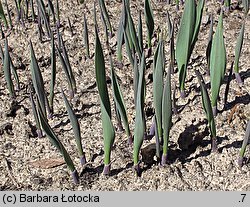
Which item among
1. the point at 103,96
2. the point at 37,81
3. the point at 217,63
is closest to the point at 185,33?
the point at 217,63

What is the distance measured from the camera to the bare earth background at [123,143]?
1466 mm

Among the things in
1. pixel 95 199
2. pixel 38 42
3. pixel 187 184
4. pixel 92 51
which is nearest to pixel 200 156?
pixel 187 184

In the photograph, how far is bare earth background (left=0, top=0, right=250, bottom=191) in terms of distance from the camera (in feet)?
4.81

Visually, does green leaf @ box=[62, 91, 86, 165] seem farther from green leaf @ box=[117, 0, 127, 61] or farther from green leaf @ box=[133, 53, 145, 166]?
green leaf @ box=[117, 0, 127, 61]

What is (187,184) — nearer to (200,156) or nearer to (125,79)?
(200,156)

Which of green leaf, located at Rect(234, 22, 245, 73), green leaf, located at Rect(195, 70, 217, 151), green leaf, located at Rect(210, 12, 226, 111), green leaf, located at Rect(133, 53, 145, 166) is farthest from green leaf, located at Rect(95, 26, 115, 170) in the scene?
green leaf, located at Rect(234, 22, 245, 73)

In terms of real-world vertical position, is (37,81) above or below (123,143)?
above

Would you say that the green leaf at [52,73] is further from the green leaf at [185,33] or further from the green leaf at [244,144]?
the green leaf at [244,144]

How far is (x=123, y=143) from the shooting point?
62.7 inches

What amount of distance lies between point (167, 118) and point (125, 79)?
576mm

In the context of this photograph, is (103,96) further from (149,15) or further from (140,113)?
(149,15)

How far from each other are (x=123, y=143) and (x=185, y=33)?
41cm

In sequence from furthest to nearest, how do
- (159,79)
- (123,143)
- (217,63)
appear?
(123,143) → (217,63) → (159,79)

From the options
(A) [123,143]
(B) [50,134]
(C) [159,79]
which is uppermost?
(C) [159,79]
